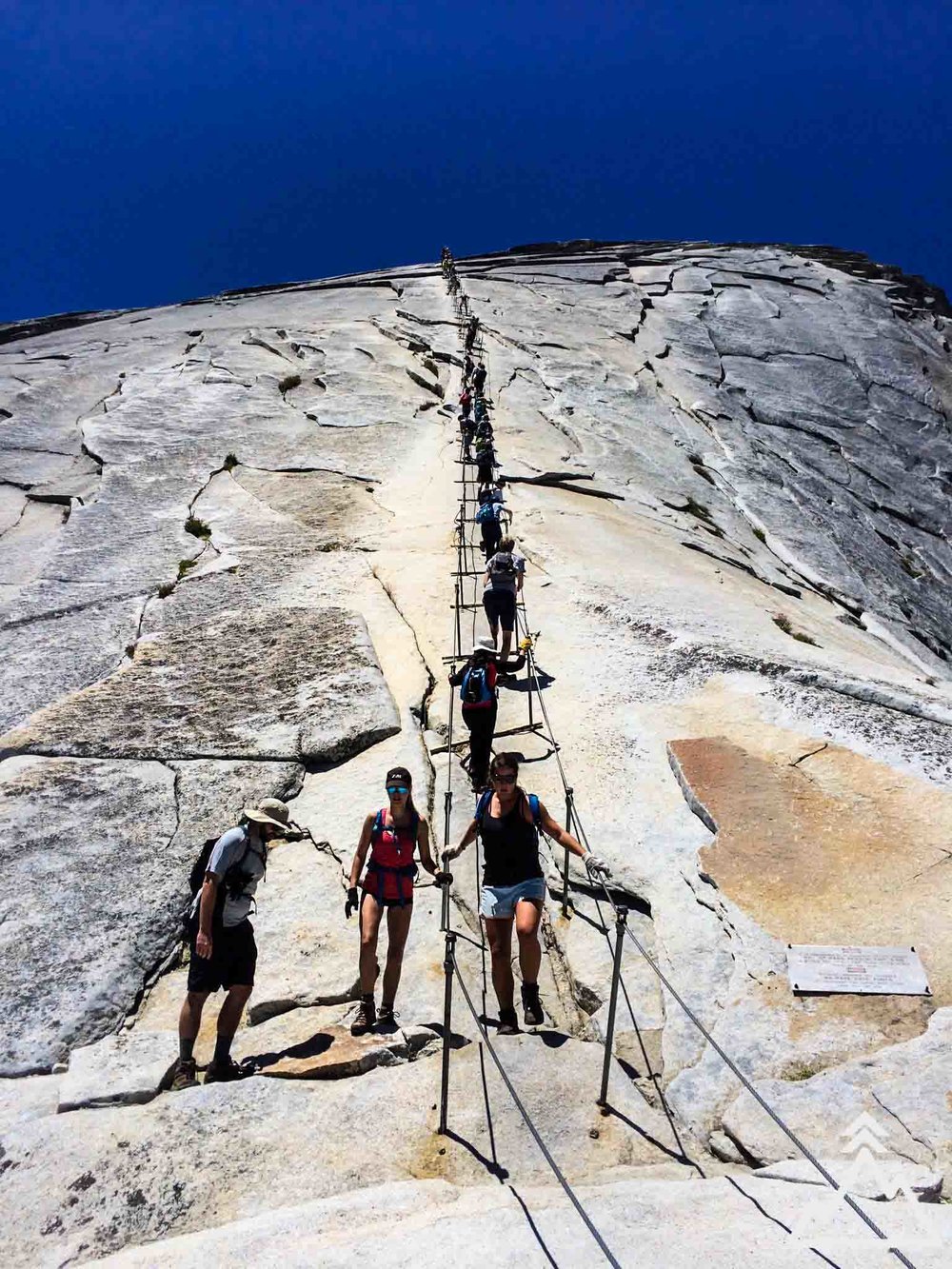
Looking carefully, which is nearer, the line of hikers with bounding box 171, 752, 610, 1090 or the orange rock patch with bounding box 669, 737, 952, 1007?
the line of hikers with bounding box 171, 752, 610, 1090

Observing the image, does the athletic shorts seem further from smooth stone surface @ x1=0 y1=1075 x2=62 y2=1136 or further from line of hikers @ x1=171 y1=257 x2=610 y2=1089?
smooth stone surface @ x1=0 y1=1075 x2=62 y2=1136

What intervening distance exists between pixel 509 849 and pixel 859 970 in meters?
2.92

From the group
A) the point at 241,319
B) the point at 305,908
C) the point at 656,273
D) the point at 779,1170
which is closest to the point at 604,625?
the point at 305,908

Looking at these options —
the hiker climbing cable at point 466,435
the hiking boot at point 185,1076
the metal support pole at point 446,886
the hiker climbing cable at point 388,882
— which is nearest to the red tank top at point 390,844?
the hiker climbing cable at point 388,882

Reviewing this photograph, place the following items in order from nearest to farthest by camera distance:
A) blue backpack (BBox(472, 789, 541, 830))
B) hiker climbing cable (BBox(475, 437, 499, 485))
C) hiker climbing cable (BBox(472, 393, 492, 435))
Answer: blue backpack (BBox(472, 789, 541, 830))
hiker climbing cable (BBox(475, 437, 499, 485))
hiker climbing cable (BBox(472, 393, 492, 435))

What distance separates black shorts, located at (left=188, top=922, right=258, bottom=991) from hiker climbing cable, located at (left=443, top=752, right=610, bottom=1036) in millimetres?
1631

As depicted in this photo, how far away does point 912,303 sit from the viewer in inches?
2041

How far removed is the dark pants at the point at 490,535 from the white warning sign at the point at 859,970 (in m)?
9.59

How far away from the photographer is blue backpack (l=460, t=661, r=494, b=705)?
32.8 ft

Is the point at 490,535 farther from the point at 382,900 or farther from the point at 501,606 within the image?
the point at 382,900

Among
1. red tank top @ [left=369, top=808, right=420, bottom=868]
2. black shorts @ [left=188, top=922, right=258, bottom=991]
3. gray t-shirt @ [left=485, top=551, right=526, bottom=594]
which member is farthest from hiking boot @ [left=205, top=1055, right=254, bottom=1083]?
gray t-shirt @ [left=485, top=551, right=526, bottom=594]

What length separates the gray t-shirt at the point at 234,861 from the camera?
6.57 metres

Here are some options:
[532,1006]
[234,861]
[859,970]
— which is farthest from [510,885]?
[859,970]

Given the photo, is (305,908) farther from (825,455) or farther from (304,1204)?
(825,455)
